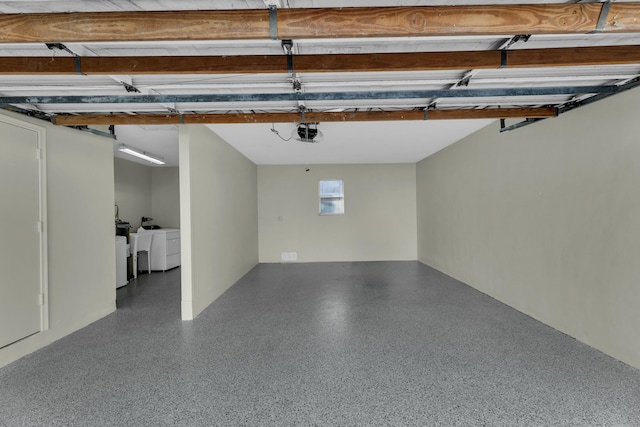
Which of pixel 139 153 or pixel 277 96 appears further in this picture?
pixel 139 153

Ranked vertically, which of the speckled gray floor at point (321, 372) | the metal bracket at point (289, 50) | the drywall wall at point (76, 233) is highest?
the metal bracket at point (289, 50)

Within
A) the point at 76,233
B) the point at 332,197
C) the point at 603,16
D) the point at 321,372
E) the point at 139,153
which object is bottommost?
the point at 321,372

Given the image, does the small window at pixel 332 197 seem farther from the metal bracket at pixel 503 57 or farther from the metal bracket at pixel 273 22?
the metal bracket at pixel 273 22

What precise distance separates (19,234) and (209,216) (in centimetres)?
170

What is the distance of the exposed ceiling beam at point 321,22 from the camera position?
4.59 feet

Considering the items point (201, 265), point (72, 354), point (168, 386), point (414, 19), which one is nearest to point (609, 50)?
point (414, 19)

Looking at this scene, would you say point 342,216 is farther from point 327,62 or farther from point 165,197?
point 327,62

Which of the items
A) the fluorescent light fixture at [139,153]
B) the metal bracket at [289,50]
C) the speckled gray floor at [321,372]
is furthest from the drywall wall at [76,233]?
the metal bracket at [289,50]

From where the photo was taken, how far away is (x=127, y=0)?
4.58ft

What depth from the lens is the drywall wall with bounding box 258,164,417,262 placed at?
6.68 m

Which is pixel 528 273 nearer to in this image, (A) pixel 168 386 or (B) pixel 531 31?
(B) pixel 531 31

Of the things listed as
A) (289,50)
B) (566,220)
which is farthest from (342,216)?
(289,50)

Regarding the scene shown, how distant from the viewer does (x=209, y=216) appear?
372 cm

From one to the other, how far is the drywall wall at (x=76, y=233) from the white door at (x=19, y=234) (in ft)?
0.30
